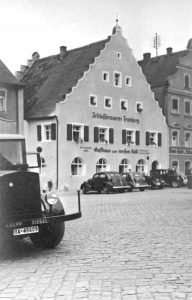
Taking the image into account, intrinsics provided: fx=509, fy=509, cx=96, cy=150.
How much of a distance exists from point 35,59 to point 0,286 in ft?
149

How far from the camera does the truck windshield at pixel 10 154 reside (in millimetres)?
9140

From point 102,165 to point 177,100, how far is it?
1168 centimetres

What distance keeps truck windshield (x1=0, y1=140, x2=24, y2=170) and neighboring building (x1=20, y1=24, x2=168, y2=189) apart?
1055 inches

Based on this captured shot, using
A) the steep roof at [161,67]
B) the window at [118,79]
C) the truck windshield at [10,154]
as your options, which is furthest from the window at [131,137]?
the truck windshield at [10,154]

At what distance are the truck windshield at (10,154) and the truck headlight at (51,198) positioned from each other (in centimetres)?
92

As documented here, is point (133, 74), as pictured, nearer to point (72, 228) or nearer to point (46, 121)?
point (46, 121)

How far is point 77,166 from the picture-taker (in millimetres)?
40000

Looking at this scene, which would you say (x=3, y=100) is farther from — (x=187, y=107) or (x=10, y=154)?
(x=10, y=154)

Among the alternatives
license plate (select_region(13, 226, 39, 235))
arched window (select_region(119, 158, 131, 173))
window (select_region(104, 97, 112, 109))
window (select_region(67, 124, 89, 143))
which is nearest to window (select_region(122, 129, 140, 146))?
arched window (select_region(119, 158, 131, 173))

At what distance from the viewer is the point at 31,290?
5.77 meters

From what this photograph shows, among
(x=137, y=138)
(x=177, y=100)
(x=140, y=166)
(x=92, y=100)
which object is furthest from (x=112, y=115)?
(x=177, y=100)

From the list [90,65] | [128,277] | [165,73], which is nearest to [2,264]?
[128,277]

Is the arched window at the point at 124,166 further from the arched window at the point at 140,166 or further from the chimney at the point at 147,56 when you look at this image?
the chimney at the point at 147,56

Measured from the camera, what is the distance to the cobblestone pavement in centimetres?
562
